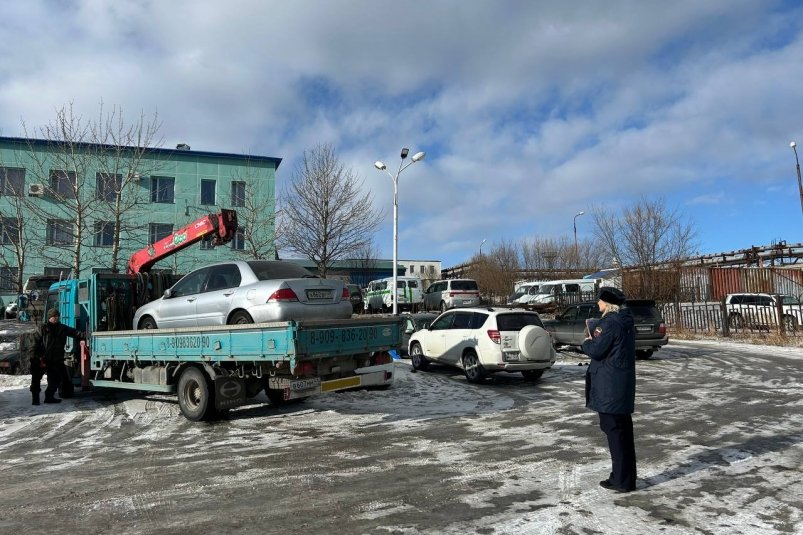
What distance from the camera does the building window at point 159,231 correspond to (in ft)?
107

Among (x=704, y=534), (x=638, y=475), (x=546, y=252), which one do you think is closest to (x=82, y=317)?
(x=638, y=475)

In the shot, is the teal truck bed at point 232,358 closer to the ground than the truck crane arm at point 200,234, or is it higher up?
closer to the ground

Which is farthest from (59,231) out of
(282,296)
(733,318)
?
(733,318)

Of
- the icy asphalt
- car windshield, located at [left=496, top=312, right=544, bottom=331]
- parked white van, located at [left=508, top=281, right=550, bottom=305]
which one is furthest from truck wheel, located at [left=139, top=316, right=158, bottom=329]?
parked white van, located at [left=508, top=281, right=550, bottom=305]

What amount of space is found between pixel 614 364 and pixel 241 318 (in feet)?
17.2

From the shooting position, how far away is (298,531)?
3859 mm

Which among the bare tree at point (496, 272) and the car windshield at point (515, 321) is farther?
the bare tree at point (496, 272)

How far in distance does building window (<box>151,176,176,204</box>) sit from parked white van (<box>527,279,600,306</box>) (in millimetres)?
22627

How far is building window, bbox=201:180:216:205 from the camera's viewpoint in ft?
114

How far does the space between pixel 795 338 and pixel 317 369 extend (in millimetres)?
19732

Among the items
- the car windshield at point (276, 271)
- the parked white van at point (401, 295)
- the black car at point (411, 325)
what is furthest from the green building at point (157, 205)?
the car windshield at point (276, 271)

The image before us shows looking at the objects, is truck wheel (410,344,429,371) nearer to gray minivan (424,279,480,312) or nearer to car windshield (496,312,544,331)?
car windshield (496,312,544,331)

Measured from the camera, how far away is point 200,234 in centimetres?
988

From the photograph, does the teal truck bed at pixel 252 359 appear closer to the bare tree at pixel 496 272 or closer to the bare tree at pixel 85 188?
the bare tree at pixel 85 188
